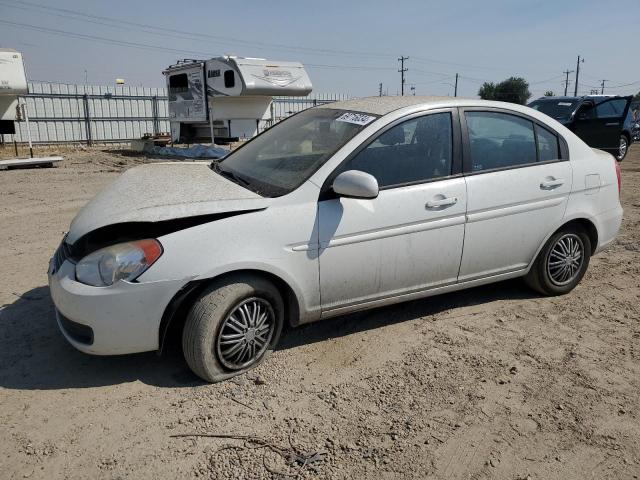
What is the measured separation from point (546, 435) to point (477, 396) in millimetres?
434

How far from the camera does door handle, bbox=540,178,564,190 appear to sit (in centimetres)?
403

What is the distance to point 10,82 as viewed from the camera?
13.2 m

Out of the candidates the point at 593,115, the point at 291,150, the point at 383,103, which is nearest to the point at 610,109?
the point at 593,115

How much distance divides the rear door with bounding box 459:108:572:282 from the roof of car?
0.31 meters

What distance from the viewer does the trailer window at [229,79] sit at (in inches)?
599

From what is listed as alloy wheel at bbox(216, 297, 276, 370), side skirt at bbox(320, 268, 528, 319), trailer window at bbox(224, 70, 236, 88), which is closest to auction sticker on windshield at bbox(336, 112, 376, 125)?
side skirt at bbox(320, 268, 528, 319)

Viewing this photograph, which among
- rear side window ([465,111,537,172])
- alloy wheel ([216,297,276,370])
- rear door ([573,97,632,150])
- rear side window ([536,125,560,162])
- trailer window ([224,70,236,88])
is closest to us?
alloy wheel ([216,297,276,370])

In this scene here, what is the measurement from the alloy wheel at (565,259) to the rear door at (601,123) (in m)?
10.3

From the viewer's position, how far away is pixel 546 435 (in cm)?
269

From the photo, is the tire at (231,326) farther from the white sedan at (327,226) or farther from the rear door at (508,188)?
the rear door at (508,188)

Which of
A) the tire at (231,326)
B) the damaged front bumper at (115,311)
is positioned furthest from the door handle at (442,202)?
the damaged front bumper at (115,311)

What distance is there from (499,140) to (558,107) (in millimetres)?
10924

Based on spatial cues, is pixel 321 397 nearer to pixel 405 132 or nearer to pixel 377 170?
pixel 377 170

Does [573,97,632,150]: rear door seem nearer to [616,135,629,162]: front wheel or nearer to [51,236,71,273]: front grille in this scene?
[616,135,629,162]: front wheel
